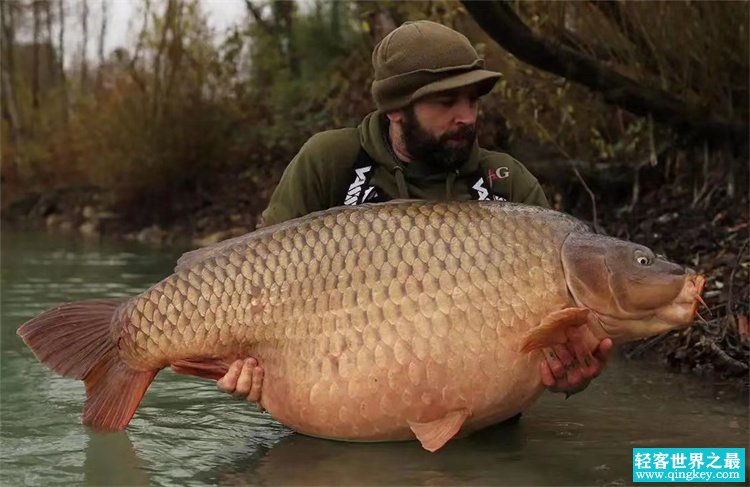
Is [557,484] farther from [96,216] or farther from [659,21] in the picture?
[96,216]

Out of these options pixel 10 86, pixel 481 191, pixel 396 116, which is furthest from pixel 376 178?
pixel 10 86

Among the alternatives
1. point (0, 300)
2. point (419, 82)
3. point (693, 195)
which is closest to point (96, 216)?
point (0, 300)

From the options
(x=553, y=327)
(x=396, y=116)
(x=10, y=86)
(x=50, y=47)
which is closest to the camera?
(x=553, y=327)

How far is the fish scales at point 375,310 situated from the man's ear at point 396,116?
558 mm

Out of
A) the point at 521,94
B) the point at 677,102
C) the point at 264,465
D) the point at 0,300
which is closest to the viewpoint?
the point at 264,465

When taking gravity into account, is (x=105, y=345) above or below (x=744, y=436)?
above

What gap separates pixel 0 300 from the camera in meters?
5.37

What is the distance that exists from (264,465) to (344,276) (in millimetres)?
481

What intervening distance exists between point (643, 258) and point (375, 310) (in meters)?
0.57

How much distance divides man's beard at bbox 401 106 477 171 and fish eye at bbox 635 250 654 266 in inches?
26.5

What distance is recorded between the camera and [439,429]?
2117 millimetres

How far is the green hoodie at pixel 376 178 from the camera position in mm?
2713

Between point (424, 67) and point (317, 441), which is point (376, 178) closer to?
point (424, 67)

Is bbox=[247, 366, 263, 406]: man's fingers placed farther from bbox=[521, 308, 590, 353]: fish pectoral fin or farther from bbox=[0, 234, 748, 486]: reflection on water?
bbox=[521, 308, 590, 353]: fish pectoral fin
